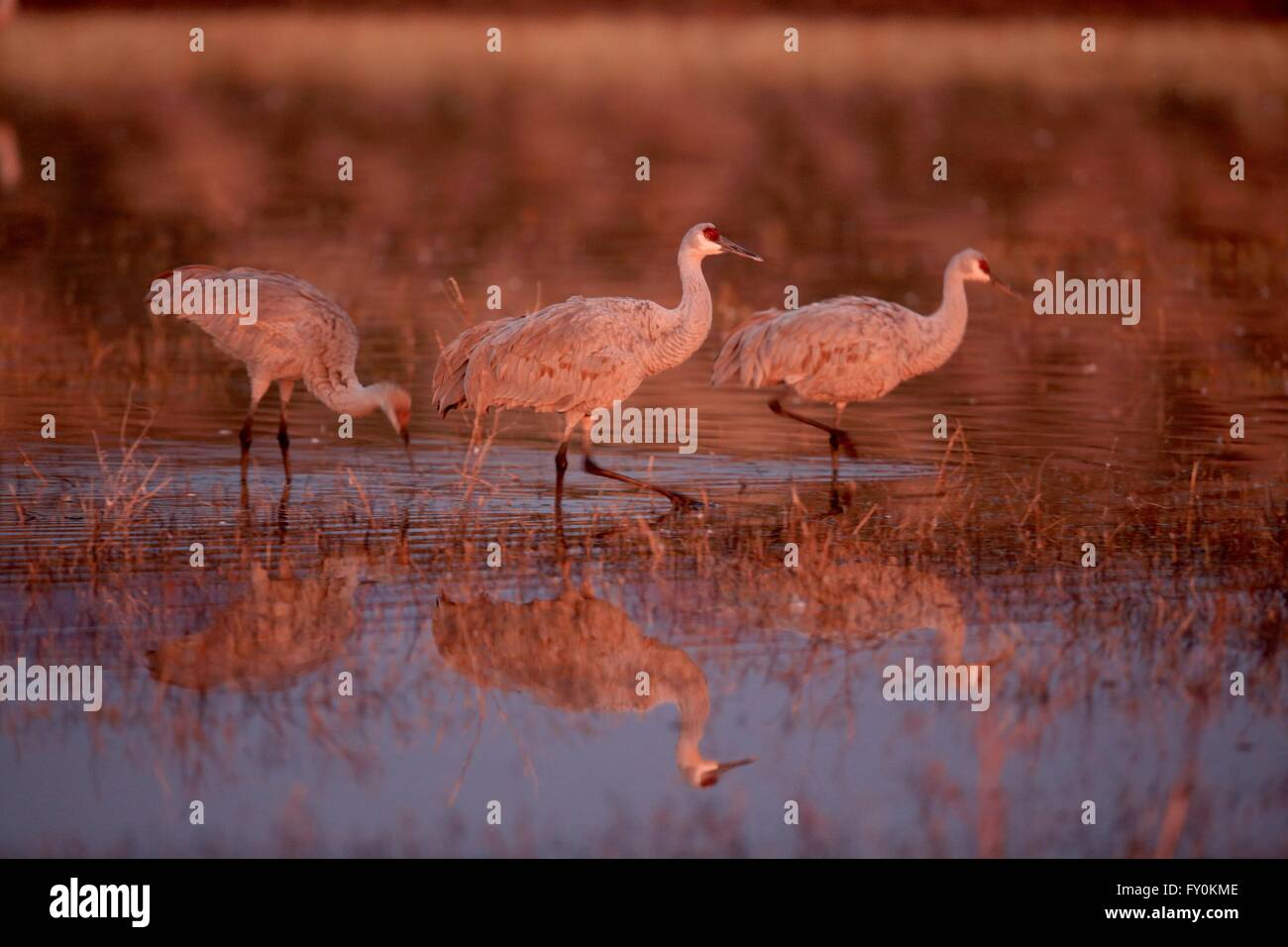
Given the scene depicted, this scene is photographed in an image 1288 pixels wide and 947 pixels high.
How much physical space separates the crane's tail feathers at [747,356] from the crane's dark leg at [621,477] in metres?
1.25

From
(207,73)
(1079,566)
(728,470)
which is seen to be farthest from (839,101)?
(1079,566)

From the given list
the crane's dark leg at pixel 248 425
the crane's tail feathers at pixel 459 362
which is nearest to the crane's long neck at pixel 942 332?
the crane's tail feathers at pixel 459 362

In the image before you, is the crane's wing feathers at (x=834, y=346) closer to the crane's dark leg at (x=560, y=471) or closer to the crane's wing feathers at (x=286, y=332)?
the crane's dark leg at (x=560, y=471)

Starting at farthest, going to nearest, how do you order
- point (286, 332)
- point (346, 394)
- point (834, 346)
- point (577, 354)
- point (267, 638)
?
1. point (834, 346)
2. point (346, 394)
3. point (286, 332)
4. point (577, 354)
5. point (267, 638)

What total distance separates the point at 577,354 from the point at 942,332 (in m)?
→ 2.70

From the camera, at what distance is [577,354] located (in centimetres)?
1109

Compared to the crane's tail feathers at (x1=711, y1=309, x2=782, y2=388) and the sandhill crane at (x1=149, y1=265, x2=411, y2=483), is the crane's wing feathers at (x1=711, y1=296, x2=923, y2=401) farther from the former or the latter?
the sandhill crane at (x1=149, y1=265, x2=411, y2=483)

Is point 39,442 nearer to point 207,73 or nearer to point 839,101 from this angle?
point 839,101

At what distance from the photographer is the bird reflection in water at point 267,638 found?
26.4 feet

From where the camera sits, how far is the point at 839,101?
35.6m

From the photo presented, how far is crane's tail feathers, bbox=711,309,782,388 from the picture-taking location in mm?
12648

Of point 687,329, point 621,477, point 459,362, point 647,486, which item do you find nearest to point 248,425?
point 459,362

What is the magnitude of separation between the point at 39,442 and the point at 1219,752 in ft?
25.0

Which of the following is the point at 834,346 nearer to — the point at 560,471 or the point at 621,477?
the point at 621,477
